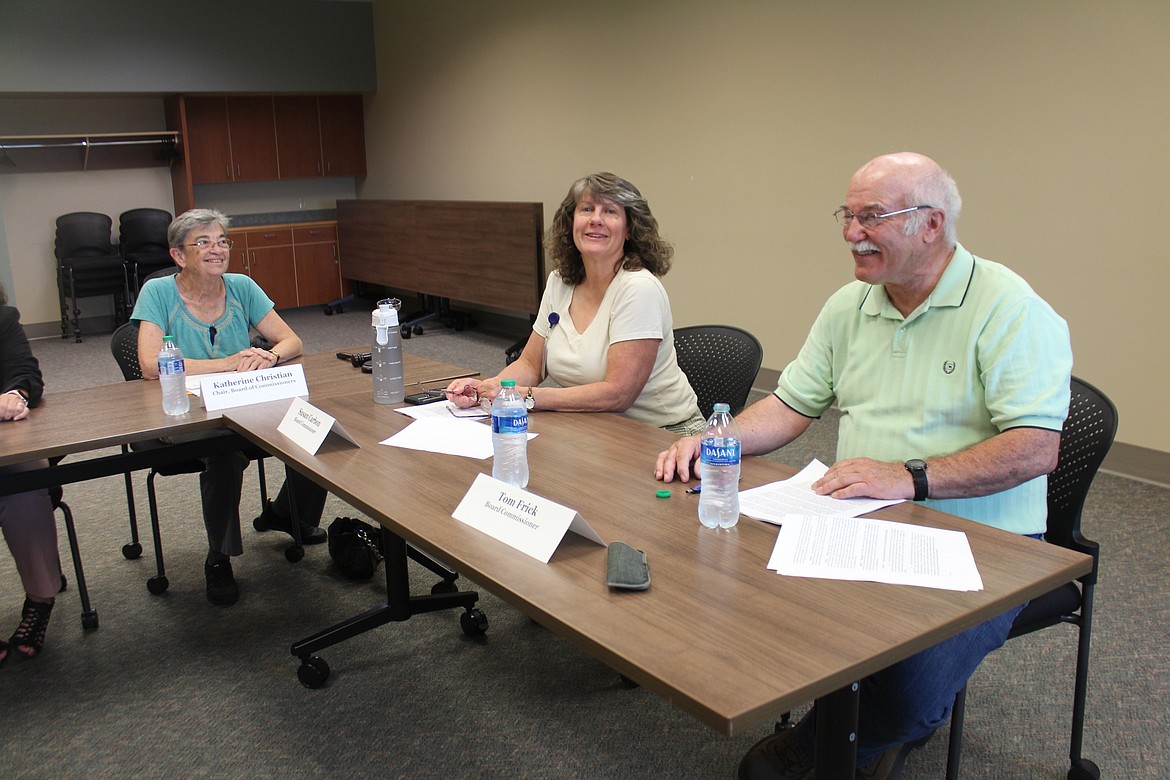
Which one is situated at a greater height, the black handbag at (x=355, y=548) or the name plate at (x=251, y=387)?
the name plate at (x=251, y=387)

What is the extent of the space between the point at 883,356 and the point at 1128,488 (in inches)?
104

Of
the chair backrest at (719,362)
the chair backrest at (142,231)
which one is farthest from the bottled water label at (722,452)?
the chair backrest at (142,231)

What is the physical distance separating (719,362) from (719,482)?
1196mm

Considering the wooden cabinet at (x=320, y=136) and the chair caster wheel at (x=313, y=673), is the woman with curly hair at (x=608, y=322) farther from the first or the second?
the wooden cabinet at (x=320, y=136)

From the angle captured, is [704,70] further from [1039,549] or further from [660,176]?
[1039,549]

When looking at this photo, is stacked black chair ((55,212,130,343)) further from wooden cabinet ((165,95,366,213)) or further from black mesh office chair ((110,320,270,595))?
black mesh office chair ((110,320,270,595))

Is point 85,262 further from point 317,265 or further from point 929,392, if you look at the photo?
point 929,392

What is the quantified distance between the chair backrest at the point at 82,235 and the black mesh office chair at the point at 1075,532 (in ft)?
27.7

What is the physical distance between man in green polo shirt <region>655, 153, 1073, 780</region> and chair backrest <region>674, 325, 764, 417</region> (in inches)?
25.8

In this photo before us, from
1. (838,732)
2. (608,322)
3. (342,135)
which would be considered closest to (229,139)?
(342,135)

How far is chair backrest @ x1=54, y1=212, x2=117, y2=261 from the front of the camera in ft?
27.4

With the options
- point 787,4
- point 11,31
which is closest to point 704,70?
point 787,4

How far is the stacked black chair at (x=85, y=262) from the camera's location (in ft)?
26.9

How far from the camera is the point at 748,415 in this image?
2.21 meters
